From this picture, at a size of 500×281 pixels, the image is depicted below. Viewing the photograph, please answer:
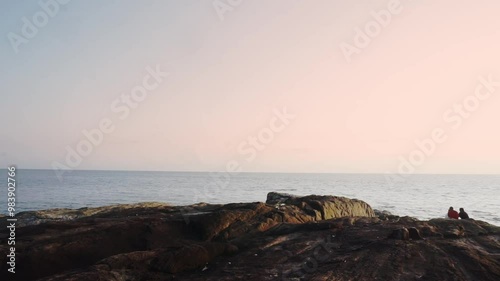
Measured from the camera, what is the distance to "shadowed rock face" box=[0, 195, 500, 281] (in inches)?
433

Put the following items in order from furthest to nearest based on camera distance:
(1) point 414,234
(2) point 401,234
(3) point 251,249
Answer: (1) point 414,234 < (2) point 401,234 < (3) point 251,249

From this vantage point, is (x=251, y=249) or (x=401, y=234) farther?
(x=401, y=234)

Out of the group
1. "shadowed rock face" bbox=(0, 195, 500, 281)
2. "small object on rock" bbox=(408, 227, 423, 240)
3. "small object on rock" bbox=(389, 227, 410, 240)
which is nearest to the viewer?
"shadowed rock face" bbox=(0, 195, 500, 281)

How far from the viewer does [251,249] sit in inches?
537

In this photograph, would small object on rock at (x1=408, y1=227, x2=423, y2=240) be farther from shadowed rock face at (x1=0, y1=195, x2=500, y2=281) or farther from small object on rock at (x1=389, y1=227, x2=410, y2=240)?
small object on rock at (x1=389, y1=227, x2=410, y2=240)

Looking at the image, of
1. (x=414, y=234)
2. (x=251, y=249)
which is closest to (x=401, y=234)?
(x=414, y=234)

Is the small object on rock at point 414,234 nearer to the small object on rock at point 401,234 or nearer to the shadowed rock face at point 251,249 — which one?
the shadowed rock face at point 251,249

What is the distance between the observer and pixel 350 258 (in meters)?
12.2

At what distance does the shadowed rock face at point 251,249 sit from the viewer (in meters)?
11.0

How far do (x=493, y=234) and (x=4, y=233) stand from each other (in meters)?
22.9

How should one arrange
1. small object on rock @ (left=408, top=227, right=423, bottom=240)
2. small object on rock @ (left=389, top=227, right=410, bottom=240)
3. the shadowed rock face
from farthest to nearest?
small object on rock @ (left=408, top=227, right=423, bottom=240) < small object on rock @ (left=389, top=227, right=410, bottom=240) < the shadowed rock face

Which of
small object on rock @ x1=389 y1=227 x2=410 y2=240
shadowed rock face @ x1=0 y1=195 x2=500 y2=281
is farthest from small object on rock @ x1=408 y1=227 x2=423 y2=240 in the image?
small object on rock @ x1=389 y1=227 x2=410 y2=240

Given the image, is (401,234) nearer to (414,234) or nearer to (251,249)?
(414,234)

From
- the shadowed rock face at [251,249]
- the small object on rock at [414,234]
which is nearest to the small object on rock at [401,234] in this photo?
the shadowed rock face at [251,249]
